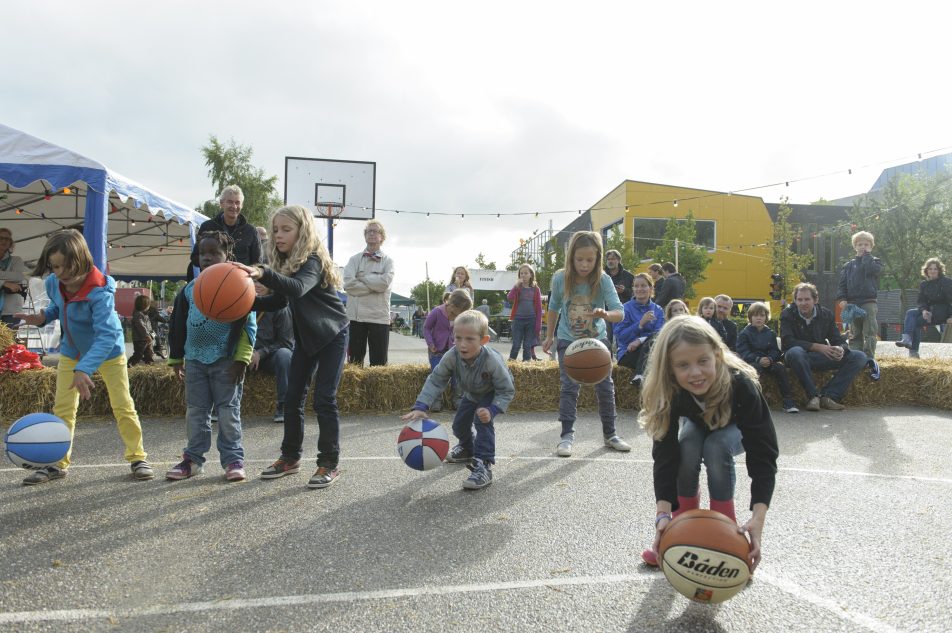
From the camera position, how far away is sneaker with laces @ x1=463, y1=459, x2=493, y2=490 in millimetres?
4309

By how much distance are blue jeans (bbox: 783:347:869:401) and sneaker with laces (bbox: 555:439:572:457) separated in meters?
4.44

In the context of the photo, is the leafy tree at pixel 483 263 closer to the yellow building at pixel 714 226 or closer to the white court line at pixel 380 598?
the yellow building at pixel 714 226

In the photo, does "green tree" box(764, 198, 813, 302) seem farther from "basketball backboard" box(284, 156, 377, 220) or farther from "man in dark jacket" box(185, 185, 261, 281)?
"man in dark jacket" box(185, 185, 261, 281)

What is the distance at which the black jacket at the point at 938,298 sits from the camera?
11109mm

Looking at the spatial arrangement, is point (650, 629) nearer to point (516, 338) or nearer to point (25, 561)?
point (25, 561)

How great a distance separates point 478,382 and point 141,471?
2.58 metres

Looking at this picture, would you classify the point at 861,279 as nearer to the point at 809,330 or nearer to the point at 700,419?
the point at 809,330

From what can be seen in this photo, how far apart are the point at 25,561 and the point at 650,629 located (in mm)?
2910

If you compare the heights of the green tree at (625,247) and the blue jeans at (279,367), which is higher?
the green tree at (625,247)

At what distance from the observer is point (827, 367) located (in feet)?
27.6

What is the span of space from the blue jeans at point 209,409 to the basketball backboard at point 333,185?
35.7 ft

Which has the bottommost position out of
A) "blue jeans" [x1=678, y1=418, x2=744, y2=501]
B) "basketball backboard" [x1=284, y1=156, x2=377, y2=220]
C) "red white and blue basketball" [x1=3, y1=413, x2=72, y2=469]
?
"red white and blue basketball" [x1=3, y1=413, x2=72, y2=469]

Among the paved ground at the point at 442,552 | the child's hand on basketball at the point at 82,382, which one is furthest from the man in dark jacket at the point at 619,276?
the child's hand on basketball at the point at 82,382

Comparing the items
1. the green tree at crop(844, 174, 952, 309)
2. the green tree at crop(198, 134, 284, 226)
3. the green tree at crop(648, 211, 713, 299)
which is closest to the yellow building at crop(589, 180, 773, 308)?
the green tree at crop(648, 211, 713, 299)
